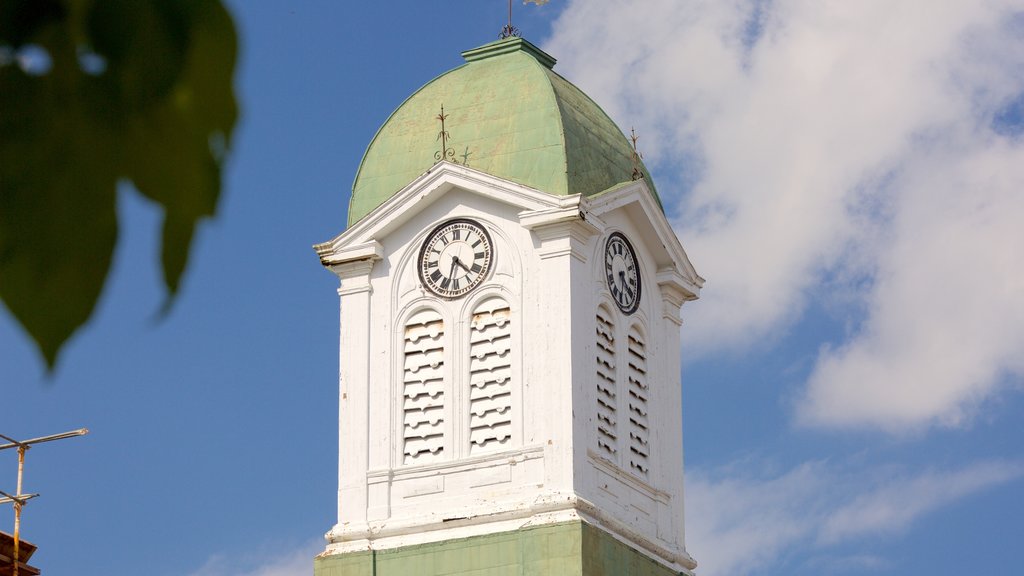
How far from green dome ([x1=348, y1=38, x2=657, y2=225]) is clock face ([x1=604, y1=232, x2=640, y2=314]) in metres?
1.00

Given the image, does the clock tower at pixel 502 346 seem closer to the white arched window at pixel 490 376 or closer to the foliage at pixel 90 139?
the white arched window at pixel 490 376

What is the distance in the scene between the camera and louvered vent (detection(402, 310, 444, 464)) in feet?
105

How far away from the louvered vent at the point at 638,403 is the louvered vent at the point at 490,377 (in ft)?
8.25

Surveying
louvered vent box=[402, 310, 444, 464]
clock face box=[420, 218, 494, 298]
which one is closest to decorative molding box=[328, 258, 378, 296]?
clock face box=[420, 218, 494, 298]

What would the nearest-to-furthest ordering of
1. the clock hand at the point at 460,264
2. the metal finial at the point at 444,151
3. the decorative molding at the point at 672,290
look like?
the clock hand at the point at 460,264 → the metal finial at the point at 444,151 → the decorative molding at the point at 672,290

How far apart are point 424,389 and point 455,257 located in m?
2.12

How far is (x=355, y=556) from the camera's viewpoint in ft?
104

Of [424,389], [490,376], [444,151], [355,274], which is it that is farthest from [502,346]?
[444,151]

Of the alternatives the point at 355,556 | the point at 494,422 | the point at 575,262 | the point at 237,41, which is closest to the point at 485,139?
the point at 575,262

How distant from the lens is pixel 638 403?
33.7 meters

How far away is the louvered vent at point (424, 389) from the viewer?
105 feet

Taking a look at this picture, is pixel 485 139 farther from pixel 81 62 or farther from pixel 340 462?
pixel 81 62

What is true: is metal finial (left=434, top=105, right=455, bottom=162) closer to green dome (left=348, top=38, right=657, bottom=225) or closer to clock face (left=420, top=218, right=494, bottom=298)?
green dome (left=348, top=38, right=657, bottom=225)

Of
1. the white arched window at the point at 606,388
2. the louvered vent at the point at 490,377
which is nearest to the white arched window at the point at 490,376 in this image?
the louvered vent at the point at 490,377
